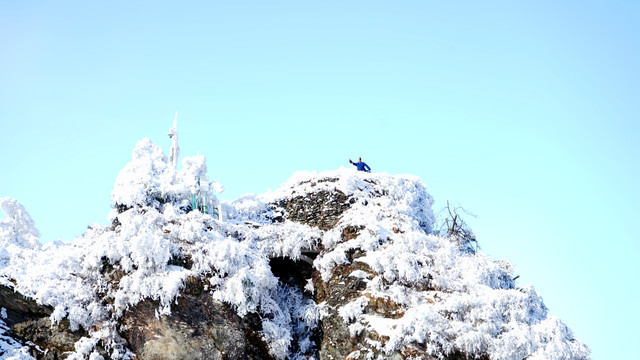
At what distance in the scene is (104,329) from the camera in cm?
1869

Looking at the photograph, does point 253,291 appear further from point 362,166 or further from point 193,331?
point 362,166

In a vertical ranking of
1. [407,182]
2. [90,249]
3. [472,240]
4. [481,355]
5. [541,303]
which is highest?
[407,182]

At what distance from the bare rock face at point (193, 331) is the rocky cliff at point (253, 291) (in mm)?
32

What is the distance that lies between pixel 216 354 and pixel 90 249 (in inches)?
221

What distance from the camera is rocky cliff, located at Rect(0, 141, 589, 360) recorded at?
18.8 metres

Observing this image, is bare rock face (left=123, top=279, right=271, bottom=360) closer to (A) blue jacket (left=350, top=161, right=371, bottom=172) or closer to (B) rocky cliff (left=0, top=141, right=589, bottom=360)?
(B) rocky cliff (left=0, top=141, right=589, bottom=360)

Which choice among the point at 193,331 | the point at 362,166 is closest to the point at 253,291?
the point at 193,331

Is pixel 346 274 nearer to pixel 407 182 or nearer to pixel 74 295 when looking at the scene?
pixel 407 182

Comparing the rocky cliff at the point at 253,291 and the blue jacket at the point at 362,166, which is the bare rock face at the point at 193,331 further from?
the blue jacket at the point at 362,166

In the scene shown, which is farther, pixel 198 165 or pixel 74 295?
pixel 198 165

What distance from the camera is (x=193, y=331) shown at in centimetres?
1898

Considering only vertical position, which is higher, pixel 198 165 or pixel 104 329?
pixel 198 165

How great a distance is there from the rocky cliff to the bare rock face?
0.03m

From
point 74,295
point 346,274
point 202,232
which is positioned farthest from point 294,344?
point 74,295
